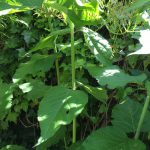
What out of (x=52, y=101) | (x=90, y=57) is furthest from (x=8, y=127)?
(x=52, y=101)

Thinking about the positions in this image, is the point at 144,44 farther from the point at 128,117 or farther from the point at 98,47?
the point at 128,117

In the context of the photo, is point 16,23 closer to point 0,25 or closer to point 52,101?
point 0,25

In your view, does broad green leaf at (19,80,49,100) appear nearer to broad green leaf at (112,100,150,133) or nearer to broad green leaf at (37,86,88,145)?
broad green leaf at (37,86,88,145)

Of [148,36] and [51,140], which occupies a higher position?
[148,36]

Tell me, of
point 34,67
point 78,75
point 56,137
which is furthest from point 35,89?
point 78,75

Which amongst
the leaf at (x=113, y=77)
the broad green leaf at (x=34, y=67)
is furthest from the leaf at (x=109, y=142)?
the broad green leaf at (x=34, y=67)

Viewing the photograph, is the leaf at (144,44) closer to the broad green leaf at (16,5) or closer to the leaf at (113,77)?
the leaf at (113,77)

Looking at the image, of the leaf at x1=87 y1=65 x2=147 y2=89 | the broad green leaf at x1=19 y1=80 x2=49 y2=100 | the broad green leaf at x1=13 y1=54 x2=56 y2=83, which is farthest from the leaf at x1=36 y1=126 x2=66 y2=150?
the leaf at x1=87 y1=65 x2=147 y2=89
